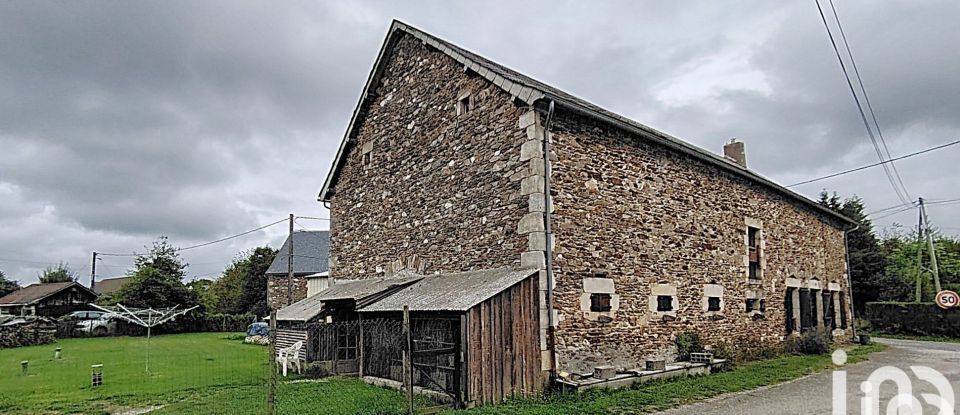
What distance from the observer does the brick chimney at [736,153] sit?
2148cm

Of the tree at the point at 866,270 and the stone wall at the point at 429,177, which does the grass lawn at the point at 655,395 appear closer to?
the stone wall at the point at 429,177

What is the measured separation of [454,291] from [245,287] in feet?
129

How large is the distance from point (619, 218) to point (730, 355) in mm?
4617

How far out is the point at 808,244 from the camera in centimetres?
1883

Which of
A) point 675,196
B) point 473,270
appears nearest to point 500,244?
point 473,270

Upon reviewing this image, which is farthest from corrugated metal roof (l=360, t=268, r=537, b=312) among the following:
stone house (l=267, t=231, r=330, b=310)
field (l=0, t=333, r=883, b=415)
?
stone house (l=267, t=231, r=330, b=310)

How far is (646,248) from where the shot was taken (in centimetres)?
1230

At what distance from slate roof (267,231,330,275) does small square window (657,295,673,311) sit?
91.6 feet

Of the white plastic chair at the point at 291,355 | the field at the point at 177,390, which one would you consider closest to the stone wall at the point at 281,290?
the field at the point at 177,390

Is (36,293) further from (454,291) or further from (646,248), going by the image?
(646,248)

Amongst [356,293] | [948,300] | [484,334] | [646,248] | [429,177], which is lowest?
[948,300]

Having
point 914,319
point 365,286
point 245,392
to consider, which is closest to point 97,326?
point 365,286

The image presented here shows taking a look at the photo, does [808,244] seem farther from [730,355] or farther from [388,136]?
[388,136]

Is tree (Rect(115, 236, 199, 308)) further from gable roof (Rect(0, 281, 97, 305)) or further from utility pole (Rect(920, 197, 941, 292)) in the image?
utility pole (Rect(920, 197, 941, 292))
